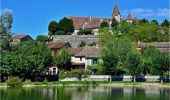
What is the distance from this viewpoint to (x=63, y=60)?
70.3m

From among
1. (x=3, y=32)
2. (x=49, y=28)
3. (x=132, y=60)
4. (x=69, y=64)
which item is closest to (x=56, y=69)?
(x=69, y=64)

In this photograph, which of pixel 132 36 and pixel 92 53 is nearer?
pixel 92 53

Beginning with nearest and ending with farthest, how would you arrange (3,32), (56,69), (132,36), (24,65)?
(24,65) → (3,32) → (56,69) → (132,36)

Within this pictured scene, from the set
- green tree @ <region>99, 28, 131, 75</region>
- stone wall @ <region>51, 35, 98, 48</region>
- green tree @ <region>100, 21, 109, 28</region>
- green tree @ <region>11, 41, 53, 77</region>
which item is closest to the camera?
green tree @ <region>11, 41, 53, 77</region>

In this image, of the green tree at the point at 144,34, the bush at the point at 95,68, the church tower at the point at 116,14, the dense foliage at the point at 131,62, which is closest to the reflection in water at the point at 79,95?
the dense foliage at the point at 131,62

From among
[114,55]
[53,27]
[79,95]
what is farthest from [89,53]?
[79,95]

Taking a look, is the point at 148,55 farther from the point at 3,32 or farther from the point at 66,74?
the point at 3,32

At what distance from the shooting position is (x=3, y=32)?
212ft

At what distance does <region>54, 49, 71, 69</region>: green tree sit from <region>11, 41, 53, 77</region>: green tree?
1059 centimetres

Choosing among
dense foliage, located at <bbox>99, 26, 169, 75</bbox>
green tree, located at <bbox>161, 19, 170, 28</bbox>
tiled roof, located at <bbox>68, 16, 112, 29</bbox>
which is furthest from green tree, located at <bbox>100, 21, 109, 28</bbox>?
dense foliage, located at <bbox>99, 26, 169, 75</bbox>

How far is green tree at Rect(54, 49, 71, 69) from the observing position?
70000 mm

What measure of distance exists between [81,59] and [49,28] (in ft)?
102

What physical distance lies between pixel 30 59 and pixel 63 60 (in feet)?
51.0

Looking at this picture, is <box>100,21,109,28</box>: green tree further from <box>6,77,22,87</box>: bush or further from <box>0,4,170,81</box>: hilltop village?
<box>6,77,22,87</box>: bush
